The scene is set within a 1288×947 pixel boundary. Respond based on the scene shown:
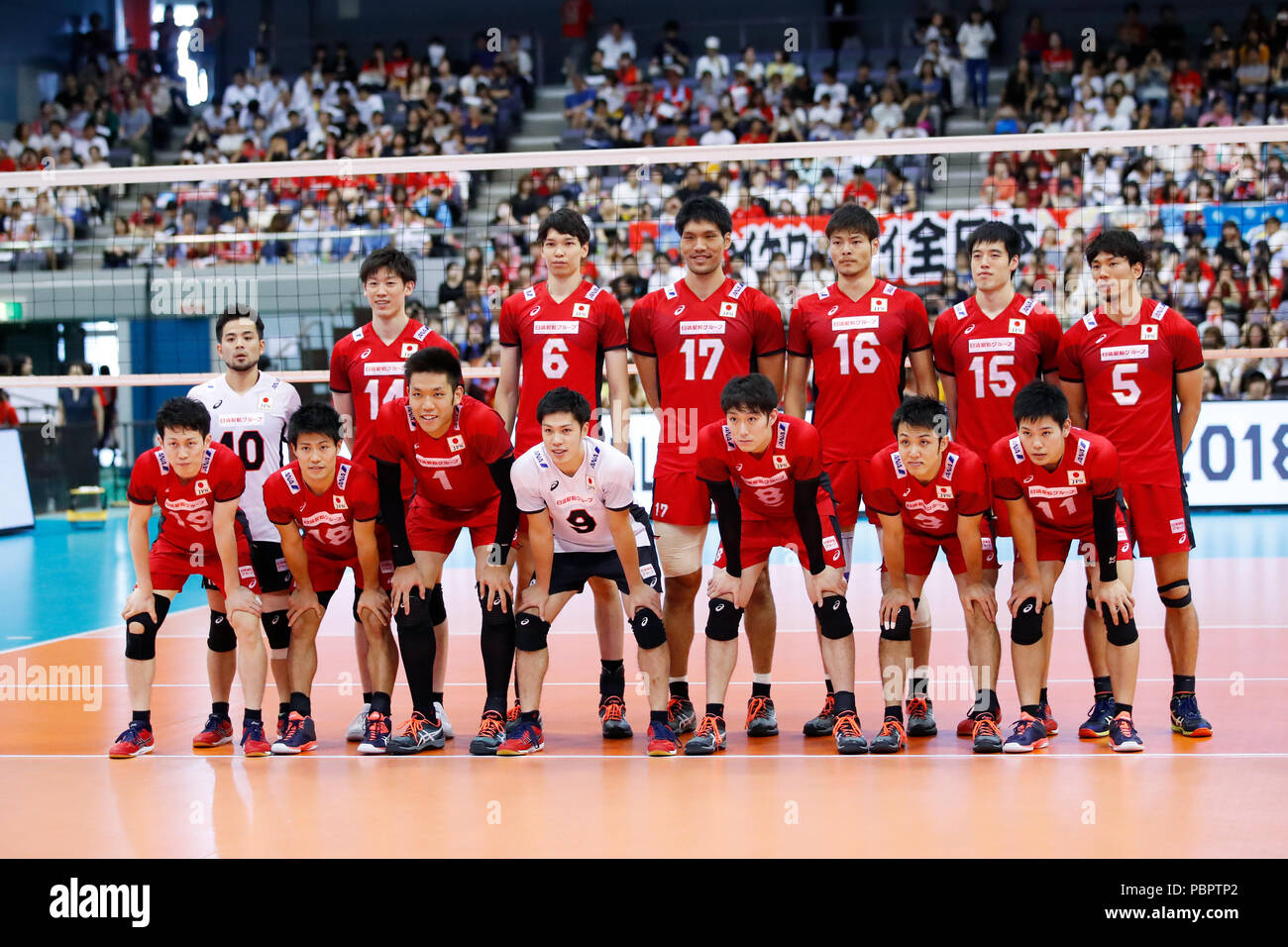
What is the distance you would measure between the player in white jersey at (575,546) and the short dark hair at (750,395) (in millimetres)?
529

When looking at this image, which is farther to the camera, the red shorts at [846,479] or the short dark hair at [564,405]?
the red shorts at [846,479]

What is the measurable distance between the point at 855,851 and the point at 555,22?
2208 cm

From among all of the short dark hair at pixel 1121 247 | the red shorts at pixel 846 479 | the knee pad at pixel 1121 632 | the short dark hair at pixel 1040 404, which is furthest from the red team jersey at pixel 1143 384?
the red shorts at pixel 846 479

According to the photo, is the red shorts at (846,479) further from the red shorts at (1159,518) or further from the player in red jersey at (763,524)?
the red shorts at (1159,518)

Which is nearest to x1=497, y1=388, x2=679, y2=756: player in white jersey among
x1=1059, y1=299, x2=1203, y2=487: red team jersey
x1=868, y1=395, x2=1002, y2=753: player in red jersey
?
x1=868, y1=395, x2=1002, y2=753: player in red jersey

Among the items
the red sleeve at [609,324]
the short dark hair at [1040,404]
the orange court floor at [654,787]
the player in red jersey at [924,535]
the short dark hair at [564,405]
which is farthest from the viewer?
the red sleeve at [609,324]

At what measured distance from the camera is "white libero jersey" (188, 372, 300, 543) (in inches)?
260

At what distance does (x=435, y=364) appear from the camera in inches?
236

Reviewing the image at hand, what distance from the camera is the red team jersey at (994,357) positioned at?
6297mm

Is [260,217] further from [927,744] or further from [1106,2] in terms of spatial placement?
[927,744]

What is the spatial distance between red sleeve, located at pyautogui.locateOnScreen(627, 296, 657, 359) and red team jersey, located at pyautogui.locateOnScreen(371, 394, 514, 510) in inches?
32.0

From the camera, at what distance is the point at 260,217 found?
19.0m
